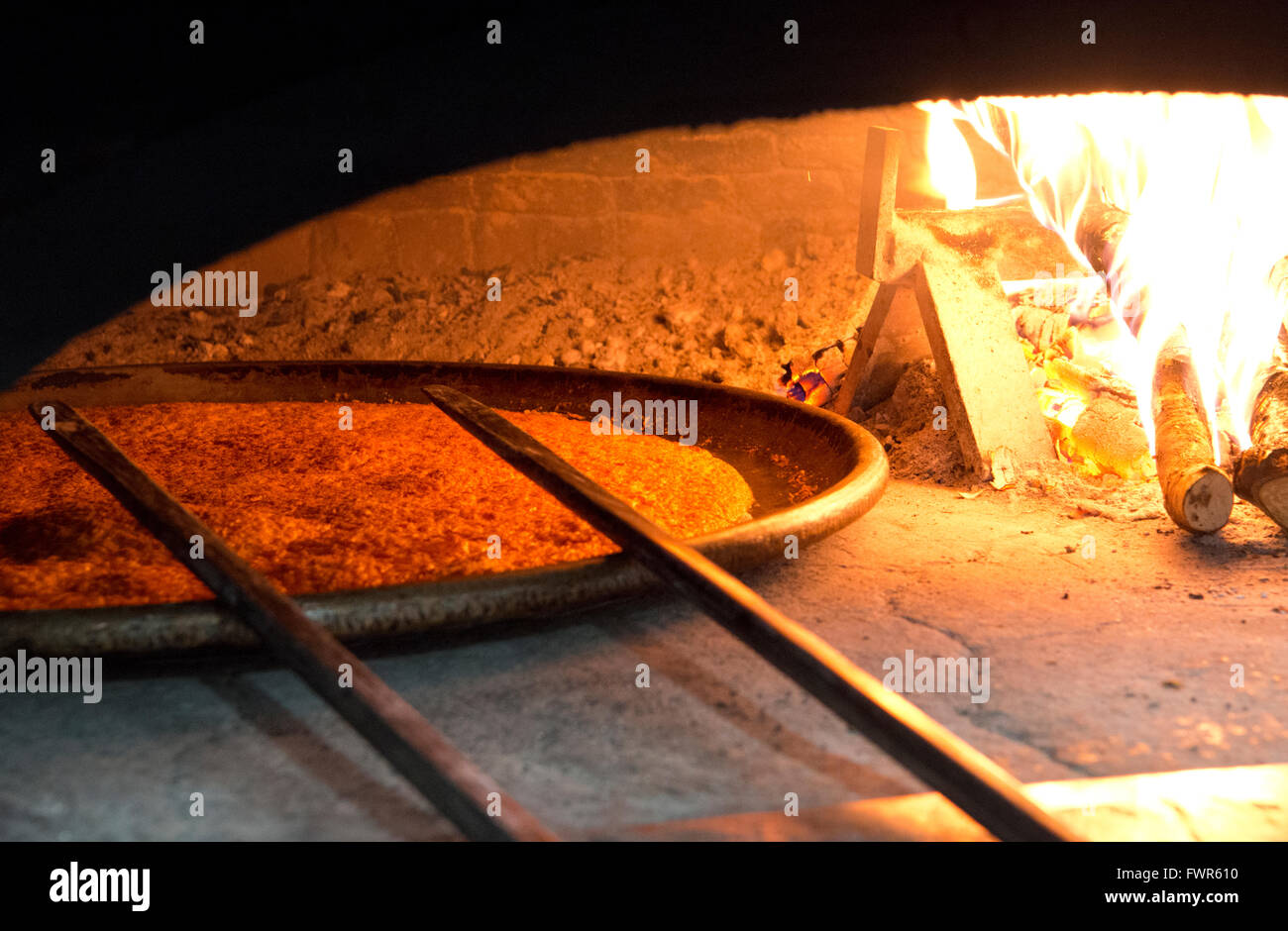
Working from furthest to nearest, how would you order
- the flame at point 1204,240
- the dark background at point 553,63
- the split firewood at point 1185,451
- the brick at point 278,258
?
the brick at point 278,258
the flame at point 1204,240
the split firewood at point 1185,451
the dark background at point 553,63

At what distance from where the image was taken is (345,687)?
109 cm

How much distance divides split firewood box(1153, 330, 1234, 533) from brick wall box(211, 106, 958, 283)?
4.79ft

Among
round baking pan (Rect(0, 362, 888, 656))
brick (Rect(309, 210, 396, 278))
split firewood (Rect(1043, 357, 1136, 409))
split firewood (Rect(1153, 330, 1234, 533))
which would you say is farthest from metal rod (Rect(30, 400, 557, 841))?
brick (Rect(309, 210, 396, 278))

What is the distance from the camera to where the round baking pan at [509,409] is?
128 centimetres

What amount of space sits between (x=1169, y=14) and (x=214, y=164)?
3.15m

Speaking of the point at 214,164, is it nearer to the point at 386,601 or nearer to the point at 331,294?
the point at 331,294

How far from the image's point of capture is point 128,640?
1.27m

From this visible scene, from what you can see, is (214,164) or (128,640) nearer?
(128,640)

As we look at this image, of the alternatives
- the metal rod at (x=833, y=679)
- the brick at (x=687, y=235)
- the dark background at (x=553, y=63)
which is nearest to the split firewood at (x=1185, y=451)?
the dark background at (x=553, y=63)

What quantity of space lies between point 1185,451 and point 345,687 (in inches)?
73.4

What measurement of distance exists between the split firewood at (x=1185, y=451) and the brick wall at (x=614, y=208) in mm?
1461

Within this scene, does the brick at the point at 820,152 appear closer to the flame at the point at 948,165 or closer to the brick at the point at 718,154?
the brick at the point at 718,154
